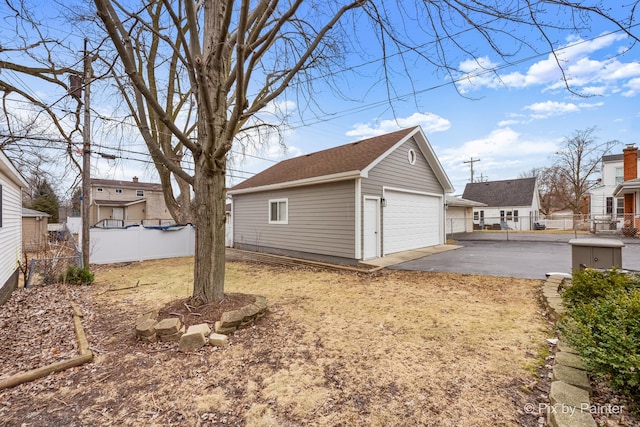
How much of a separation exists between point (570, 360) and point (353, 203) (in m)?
6.57

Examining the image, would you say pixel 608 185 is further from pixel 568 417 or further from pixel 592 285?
pixel 568 417

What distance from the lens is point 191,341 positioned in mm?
3432

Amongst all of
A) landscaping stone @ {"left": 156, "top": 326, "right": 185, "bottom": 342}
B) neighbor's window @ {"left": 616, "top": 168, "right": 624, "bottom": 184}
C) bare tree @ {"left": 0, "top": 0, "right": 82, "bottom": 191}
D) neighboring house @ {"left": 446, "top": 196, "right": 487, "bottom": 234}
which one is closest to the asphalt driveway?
landscaping stone @ {"left": 156, "top": 326, "right": 185, "bottom": 342}

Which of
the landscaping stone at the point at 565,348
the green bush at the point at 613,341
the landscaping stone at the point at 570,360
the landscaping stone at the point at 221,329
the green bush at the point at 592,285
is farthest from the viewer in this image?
the green bush at the point at 592,285

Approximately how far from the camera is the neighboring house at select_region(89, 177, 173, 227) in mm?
29400

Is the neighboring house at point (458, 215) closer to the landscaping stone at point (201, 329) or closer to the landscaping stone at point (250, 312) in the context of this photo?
the landscaping stone at point (250, 312)

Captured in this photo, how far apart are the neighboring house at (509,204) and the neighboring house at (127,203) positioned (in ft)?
108

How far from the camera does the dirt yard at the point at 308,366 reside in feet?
7.56

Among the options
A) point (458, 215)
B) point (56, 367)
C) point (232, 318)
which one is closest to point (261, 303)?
point (232, 318)

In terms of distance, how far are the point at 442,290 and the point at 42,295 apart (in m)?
8.62

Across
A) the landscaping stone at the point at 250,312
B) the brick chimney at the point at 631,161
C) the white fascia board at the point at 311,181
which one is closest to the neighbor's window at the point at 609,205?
the brick chimney at the point at 631,161

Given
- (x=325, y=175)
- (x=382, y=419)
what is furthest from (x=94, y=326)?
(x=325, y=175)

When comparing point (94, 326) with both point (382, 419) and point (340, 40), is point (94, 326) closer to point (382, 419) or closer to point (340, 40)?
point (382, 419)

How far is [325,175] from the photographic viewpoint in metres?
9.44
